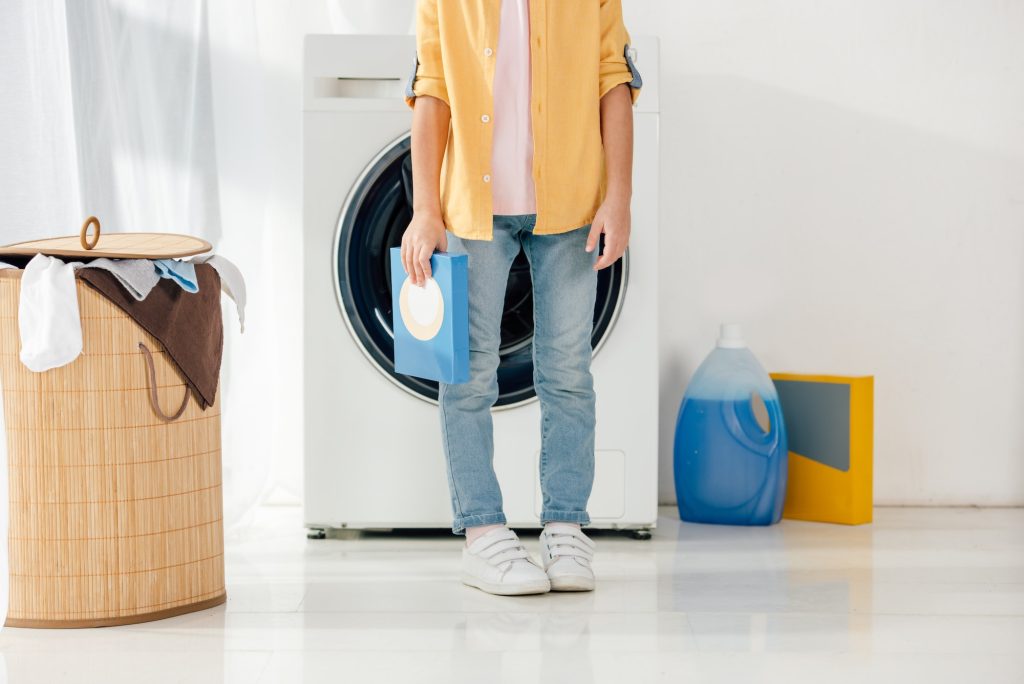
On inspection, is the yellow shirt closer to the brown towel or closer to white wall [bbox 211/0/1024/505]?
the brown towel

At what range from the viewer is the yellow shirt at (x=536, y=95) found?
1387mm

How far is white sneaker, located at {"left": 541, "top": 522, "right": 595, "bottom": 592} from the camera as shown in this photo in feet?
4.70

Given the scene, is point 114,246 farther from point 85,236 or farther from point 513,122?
point 513,122

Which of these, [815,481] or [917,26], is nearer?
[815,481]

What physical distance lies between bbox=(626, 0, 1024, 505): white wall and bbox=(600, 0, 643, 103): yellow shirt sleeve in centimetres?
72

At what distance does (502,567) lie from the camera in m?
1.43

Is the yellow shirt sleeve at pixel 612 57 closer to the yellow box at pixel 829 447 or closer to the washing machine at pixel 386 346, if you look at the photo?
the washing machine at pixel 386 346

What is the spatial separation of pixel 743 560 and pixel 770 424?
14.9 inches

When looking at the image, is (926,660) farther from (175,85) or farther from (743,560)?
(175,85)

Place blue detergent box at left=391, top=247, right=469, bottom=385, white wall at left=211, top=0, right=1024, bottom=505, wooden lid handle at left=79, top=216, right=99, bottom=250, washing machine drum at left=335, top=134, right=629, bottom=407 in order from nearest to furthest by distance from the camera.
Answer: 1. wooden lid handle at left=79, top=216, right=99, bottom=250
2. blue detergent box at left=391, top=247, right=469, bottom=385
3. washing machine drum at left=335, top=134, right=629, bottom=407
4. white wall at left=211, top=0, right=1024, bottom=505

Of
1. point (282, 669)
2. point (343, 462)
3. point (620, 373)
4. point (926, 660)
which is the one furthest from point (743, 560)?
point (282, 669)

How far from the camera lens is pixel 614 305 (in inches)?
69.4

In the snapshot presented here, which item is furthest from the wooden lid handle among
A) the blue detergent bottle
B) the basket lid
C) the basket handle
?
the blue detergent bottle

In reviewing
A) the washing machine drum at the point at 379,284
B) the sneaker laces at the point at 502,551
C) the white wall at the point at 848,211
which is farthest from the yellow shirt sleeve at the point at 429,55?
the white wall at the point at 848,211
